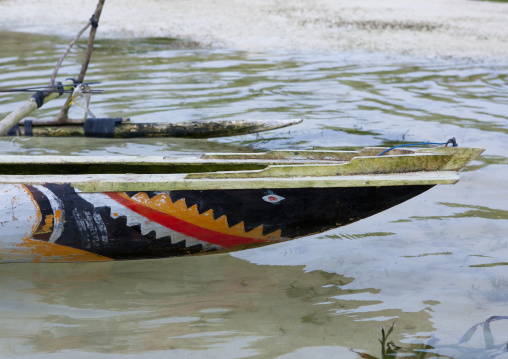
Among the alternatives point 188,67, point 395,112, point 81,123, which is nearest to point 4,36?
point 188,67

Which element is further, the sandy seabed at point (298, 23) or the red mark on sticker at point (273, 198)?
the sandy seabed at point (298, 23)

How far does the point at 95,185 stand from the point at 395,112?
440cm

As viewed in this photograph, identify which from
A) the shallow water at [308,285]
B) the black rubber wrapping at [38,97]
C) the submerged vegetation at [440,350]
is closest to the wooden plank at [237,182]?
the shallow water at [308,285]

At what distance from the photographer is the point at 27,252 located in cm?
311

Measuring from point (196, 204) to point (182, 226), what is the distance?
0.51 feet

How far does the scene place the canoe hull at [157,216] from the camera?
2.99m

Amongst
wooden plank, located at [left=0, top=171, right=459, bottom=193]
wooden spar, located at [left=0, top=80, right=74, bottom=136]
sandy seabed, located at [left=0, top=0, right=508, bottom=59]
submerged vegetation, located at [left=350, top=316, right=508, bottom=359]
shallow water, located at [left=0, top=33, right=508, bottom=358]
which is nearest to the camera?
submerged vegetation, located at [left=350, top=316, right=508, bottom=359]

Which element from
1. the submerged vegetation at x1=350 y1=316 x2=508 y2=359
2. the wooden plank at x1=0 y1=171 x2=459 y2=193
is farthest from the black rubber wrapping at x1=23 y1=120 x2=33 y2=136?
the submerged vegetation at x1=350 y1=316 x2=508 y2=359

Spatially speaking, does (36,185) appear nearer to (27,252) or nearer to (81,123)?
(27,252)

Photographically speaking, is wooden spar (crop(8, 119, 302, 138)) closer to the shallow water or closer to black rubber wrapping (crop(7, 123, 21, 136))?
black rubber wrapping (crop(7, 123, 21, 136))

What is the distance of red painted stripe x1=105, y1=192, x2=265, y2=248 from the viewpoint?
9.82ft

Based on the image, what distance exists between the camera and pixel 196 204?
3021 mm

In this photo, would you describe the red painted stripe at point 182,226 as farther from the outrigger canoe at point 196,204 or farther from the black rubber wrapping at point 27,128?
the black rubber wrapping at point 27,128

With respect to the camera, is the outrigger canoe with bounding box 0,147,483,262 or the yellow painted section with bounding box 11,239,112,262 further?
the yellow painted section with bounding box 11,239,112,262
